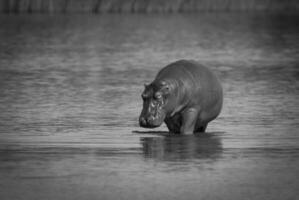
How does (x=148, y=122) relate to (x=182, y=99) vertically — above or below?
below

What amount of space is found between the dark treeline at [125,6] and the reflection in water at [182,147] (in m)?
39.7

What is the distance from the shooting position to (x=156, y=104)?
41.1ft

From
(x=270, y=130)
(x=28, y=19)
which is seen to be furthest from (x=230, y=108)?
(x=28, y=19)

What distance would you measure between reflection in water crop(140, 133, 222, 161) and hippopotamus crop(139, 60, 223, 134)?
190mm

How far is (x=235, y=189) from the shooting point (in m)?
9.84

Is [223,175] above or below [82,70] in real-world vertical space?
above

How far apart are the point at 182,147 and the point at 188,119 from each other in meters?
0.88

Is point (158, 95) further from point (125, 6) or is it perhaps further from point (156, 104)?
point (125, 6)

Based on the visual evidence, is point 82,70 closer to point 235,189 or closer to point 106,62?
point 106,62

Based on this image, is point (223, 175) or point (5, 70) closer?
point (223, 175)

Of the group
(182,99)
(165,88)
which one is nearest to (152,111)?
(165,88)

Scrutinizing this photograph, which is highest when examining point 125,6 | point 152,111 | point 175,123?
point 152,111

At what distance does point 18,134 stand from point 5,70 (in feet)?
29.8

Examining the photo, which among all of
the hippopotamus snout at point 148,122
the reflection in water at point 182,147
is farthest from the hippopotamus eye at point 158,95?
the reflection in water at point 182,147
